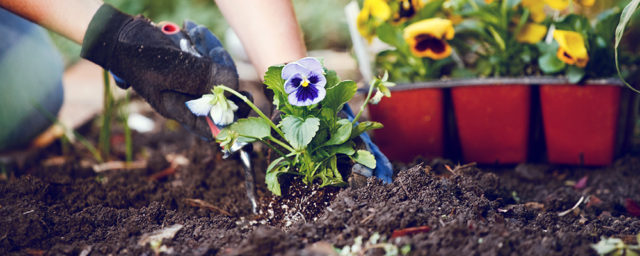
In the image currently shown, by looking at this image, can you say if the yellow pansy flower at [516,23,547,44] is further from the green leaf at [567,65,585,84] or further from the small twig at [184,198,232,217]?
the small twig at [184,198,232,217]

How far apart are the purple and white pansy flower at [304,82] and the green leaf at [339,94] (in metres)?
0.04

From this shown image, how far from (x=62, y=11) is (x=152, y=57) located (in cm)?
26

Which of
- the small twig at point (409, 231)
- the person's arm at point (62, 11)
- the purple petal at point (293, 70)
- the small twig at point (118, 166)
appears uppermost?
the person's arm at point (62, 11)

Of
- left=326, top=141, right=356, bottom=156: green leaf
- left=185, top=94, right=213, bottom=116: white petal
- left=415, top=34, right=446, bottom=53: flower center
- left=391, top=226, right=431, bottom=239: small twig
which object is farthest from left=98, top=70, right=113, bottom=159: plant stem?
left=391, top=226, right=431, bottom=239: small twig

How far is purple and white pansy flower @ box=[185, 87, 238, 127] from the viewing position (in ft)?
3.64

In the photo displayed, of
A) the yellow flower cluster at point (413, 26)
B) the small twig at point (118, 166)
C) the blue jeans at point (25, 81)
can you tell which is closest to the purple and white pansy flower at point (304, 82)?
the yellow flower cluster at point (413, 26)

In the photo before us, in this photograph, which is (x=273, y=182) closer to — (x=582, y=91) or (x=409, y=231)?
(x=409, y=231)

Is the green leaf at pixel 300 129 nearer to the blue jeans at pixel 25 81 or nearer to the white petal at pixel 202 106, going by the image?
the white petal at pixel 202 106

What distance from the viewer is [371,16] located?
1.75 metres

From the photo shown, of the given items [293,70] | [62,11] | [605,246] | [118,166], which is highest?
[62,11]

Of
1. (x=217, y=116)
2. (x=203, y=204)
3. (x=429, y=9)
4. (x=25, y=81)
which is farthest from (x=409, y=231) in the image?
(x=25, y=81)

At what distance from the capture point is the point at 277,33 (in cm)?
131

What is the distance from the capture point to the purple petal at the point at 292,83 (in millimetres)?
1077

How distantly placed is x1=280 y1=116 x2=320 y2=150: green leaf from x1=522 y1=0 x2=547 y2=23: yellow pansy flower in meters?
0.92
